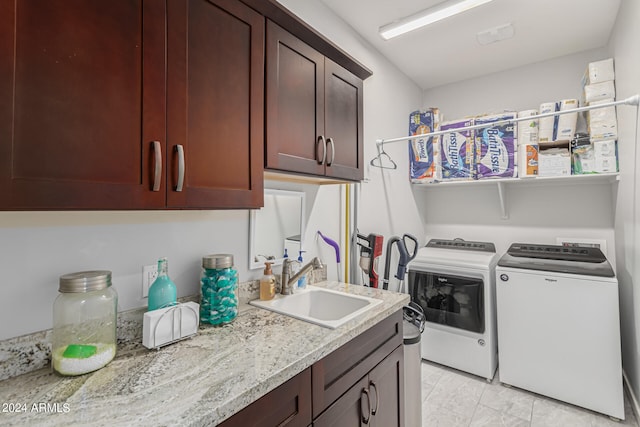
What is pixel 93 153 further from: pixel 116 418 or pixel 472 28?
pixel 472 28

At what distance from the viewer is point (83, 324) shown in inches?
36.6

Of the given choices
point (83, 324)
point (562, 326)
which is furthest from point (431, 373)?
point (83, 324)

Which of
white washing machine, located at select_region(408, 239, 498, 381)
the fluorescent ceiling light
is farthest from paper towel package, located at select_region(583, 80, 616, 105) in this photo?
white washing machine, located at select_region(408, 239, 498, 381)

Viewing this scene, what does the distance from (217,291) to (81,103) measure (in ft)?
2.56

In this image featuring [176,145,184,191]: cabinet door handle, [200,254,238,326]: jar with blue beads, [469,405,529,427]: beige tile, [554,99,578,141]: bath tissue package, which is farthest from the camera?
[554,99,578,141]: bath tissue package

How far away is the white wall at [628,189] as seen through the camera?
181 cm

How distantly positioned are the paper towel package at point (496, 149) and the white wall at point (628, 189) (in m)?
0.66

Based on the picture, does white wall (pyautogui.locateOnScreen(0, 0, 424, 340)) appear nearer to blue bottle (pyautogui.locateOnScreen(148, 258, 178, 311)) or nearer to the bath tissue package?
blue bottle (pyautogui.locateOnScreen(148, 258, 178, 311))

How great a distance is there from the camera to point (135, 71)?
0.87m

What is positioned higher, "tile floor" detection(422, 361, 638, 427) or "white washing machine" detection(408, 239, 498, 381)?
"white washing machine" detection(408, 239, 498, 381)

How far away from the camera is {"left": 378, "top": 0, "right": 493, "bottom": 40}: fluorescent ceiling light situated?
1825 mm

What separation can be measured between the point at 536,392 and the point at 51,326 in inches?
113

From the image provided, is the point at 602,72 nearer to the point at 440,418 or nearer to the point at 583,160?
the point at 583,160

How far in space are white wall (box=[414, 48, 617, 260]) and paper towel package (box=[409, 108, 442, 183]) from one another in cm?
32
